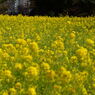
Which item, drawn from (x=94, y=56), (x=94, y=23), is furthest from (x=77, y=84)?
(x=94, y=23)

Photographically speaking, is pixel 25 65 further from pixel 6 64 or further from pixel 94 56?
pixel 94 56

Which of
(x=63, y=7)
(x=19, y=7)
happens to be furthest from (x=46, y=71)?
(x=19, y=7)

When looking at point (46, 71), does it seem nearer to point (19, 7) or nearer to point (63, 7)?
point (63, 7)

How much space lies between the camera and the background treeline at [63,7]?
1908 cm

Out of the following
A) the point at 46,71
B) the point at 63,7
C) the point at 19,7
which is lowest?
the point at 19,7

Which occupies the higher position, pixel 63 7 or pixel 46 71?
pixel 46 71

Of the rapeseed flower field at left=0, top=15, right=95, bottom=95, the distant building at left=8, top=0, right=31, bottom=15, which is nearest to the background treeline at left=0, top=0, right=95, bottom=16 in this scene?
the distant building at left=8, top=0, right=31, bottom=15

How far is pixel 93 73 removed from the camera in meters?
5.23

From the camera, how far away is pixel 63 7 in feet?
64.6

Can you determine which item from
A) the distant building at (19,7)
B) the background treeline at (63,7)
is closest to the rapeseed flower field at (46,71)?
the background treeline at (63,7)

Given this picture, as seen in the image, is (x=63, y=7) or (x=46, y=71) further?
(x=63, y=7)

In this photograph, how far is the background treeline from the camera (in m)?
19.1

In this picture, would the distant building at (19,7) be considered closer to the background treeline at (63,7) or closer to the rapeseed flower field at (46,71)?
the background treeline at (63,7)

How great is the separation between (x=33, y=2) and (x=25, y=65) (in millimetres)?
15663
